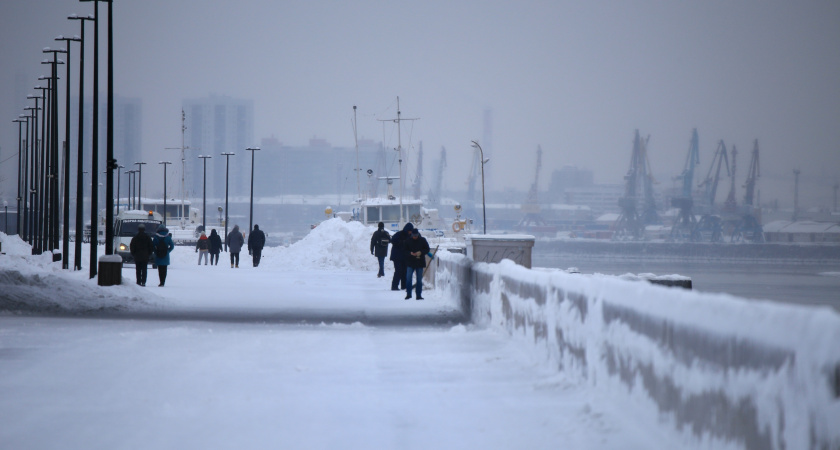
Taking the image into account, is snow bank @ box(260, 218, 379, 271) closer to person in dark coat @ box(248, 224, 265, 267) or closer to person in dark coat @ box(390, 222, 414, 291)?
person in dark coat @ box(248, 224, 265, 267)

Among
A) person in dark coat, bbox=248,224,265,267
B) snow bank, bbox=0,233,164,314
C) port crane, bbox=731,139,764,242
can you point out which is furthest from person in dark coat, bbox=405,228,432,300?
port crane, bbox=731,139,764,242

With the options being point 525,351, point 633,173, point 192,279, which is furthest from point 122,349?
point 633,173

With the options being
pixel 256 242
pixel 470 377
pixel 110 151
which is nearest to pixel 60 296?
pixel 110 151

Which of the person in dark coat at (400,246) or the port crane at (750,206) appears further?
the port crane at (750,206)

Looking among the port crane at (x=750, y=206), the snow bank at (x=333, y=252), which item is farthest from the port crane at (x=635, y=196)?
the snow bank at (x=333, y=252)

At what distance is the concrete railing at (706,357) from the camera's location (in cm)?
429

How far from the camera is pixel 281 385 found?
9148 millimetres

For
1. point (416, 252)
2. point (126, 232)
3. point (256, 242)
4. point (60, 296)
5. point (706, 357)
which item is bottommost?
point (60, 296)

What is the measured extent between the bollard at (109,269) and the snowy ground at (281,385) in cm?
364

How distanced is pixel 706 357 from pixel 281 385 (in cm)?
457

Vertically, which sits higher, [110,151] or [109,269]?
[110,151]

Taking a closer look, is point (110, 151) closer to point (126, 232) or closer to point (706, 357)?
point (126, 232)

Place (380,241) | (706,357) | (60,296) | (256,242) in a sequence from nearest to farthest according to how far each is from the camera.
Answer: (706,357), (60,296), (380,241), (256,242)

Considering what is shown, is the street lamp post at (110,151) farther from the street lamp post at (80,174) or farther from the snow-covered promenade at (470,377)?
the snow-covered promenade at (470,377)
